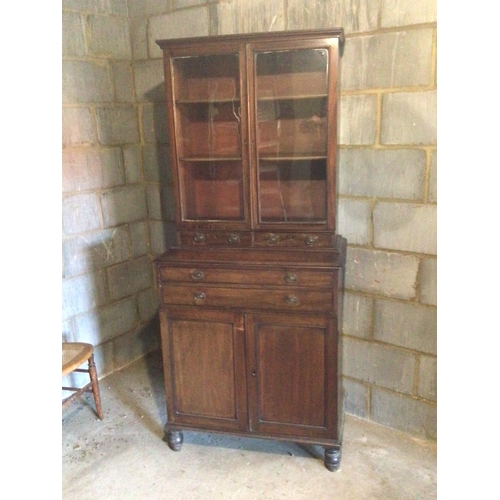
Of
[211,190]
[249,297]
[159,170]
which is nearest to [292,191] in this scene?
A: [211,190]

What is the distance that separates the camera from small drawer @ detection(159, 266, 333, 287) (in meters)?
1.84

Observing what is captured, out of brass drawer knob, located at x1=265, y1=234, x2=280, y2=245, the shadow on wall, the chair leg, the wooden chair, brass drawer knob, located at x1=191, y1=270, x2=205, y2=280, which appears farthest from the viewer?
the shadow on wall

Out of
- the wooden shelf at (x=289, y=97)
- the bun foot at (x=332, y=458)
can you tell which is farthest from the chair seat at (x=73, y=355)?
the wooden shelf at (x=289, y=97)

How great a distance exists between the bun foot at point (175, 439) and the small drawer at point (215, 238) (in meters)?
0.89

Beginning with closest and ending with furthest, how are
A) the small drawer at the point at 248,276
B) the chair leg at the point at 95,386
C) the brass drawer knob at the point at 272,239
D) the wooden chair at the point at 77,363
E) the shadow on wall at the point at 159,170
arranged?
the small drawer at the point at 248,276
the brass drawer knob at the point at 272,239
the wooden chair at the point at 77,363
the chair leg at the point at 95,386
the shadow on wall at the point at 159,170

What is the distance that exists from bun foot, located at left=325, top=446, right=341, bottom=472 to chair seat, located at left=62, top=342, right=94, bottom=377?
1.20 metres

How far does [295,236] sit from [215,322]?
0.51 m

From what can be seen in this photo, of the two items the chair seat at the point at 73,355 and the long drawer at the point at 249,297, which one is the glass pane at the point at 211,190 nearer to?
the long drawer at the point at 249,297

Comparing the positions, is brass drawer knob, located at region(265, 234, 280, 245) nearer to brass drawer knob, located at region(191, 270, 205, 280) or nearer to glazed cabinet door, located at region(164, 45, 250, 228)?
glazed cabinet door, located at region(164, 45, 250, 228)

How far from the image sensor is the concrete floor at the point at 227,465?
1.93 metres

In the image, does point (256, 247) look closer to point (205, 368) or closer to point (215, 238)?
point (215, 238)

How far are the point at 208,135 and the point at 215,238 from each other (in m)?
0.47

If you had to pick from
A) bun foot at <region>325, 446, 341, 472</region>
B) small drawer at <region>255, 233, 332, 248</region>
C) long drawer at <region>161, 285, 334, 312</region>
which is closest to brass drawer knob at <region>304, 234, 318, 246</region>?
small drawer at <region>255, 233, 332, 248</region>

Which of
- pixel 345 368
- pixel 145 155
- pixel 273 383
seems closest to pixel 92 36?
pixel 145 155
